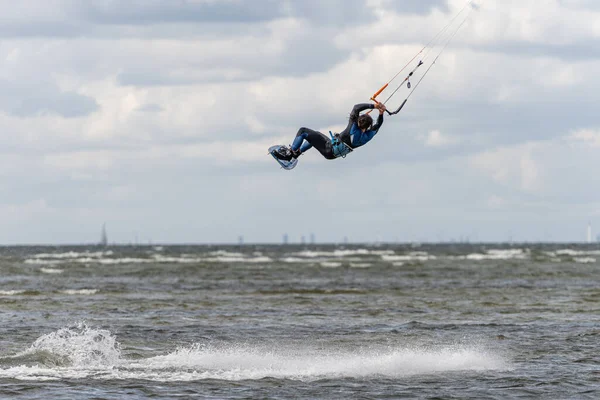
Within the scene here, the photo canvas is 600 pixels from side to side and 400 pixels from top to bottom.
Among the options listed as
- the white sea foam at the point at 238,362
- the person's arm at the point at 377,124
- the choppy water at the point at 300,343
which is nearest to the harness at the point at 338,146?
the person's arm at the point at 377,124

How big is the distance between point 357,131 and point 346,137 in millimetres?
231

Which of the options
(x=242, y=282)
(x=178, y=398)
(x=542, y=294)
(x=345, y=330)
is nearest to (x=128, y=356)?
(x=178, y=398)

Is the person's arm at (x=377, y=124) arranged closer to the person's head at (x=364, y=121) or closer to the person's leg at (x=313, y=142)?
the person's head at (x=364, y=121)

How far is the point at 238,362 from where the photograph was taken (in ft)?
70.0

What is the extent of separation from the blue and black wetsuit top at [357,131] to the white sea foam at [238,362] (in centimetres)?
546

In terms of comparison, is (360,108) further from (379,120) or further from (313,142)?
(313,142)

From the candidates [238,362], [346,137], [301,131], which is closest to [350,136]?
[346,137]

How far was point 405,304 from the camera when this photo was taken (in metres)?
38.0

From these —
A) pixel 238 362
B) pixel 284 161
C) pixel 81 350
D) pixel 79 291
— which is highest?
pixel 284 161

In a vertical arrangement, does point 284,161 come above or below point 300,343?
above

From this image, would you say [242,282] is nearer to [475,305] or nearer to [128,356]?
[475,305]

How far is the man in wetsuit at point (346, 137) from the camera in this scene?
1611 cm

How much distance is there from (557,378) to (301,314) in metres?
15.1

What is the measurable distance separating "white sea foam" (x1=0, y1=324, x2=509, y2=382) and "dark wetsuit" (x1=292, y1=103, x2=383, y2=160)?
5182 mm
